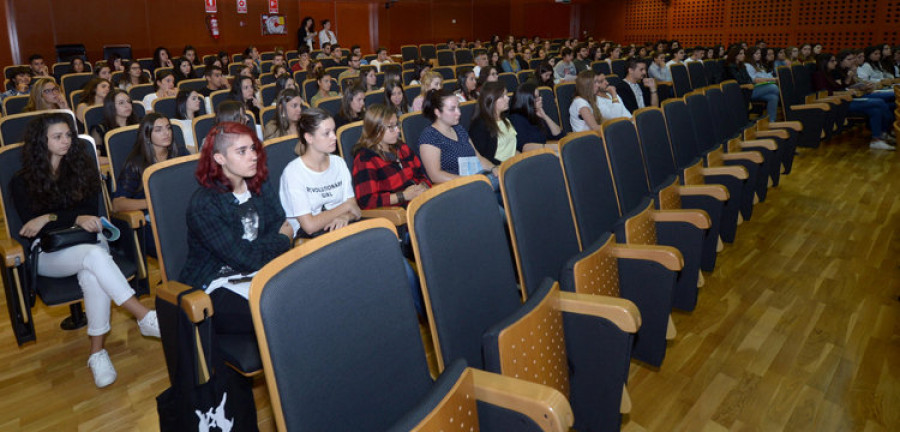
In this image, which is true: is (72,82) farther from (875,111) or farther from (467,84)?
(875,111)

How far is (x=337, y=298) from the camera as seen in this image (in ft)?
4.30

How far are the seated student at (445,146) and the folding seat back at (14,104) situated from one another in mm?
4335

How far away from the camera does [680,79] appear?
24.3 feet

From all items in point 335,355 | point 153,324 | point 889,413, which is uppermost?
point 335,355

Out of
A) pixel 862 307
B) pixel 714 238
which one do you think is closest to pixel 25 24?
pixel 714 238

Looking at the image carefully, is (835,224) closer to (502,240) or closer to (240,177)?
(502,240)

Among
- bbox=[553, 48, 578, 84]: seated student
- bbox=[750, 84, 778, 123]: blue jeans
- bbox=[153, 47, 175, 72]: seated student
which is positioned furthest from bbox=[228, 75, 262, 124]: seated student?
bbox=[750, 84, 778, 123]: blue jeans

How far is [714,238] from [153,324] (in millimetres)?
2957

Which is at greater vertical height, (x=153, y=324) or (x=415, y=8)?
(x=415, y=8)

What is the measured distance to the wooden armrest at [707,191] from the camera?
3154 millimetres

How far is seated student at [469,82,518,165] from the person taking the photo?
390 centimetres

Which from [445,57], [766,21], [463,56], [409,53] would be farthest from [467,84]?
[766,21]

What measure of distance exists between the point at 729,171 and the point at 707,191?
53cm

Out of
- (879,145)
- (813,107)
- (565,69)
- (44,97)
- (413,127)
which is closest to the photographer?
(413,127)
